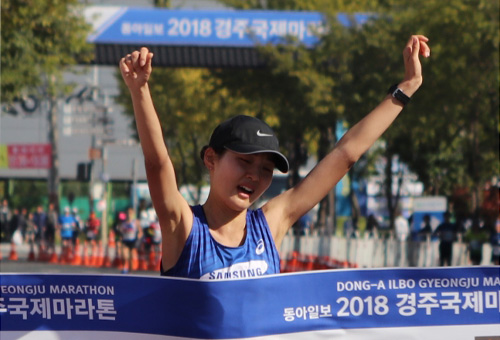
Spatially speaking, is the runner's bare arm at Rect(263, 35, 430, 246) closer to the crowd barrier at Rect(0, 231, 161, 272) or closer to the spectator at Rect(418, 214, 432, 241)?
the crowd barrier at Rect(0, 231, 161, 272)

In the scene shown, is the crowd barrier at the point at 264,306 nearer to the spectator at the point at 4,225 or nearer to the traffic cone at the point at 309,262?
the traffic cone at the point at 309,262

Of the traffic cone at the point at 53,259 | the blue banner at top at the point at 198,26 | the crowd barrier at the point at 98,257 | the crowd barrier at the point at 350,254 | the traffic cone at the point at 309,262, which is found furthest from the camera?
the blue banner at top at the point at 198,26

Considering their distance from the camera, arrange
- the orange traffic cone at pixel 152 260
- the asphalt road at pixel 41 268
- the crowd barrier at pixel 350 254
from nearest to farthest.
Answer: the crowd barrier at pixel 350 254, the asphalt road at pixel 41 268, the orange traffic cone at pixel 152 260

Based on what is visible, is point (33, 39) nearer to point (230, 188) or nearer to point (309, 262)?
point (309, 262)

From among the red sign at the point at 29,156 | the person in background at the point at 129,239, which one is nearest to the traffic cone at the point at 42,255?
the person in background at the point at 129,239

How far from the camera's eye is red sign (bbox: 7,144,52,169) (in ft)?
178

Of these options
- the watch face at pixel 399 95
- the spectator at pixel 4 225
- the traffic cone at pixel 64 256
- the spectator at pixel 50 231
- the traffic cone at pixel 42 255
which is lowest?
the watch face at pixel 399 95

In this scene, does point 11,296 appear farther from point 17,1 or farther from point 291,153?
point 291,153

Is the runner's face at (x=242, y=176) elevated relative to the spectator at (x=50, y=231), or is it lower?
lower

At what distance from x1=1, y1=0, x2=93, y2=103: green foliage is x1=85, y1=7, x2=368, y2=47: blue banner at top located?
8287mm

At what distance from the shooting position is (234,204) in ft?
12.2

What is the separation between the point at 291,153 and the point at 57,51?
824 inches

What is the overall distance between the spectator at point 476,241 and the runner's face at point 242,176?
18.6 m

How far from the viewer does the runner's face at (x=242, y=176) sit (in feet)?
12.1
